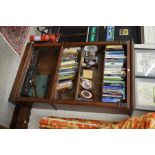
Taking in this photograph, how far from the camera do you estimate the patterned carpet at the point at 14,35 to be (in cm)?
163

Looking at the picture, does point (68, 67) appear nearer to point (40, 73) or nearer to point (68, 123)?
point (40, 73)

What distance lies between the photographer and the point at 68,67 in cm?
206

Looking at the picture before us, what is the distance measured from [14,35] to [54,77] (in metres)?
0.52

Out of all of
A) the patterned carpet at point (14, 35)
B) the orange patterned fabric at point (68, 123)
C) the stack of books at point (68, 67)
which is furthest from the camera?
the stack of books at point (68, 67)

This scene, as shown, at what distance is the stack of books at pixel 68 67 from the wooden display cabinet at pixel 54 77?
0.13 feet

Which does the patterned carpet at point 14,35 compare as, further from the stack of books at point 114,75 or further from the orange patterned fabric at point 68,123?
Answer: the stack of books at point 114,75

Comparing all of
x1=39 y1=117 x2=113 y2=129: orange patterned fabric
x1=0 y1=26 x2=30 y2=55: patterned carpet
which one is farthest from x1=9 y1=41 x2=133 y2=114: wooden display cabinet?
x1=0 y1=26 x2=30 y2=55: patterned carpet

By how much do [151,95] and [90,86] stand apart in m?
0.57

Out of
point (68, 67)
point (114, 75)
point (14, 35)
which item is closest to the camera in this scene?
point (14, 35)

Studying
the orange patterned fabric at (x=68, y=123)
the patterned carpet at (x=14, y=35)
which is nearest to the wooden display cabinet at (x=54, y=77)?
the orange patterned fabric at (x=68, y=123)

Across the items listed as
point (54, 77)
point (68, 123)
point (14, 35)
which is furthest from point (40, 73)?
point (68, 123)
